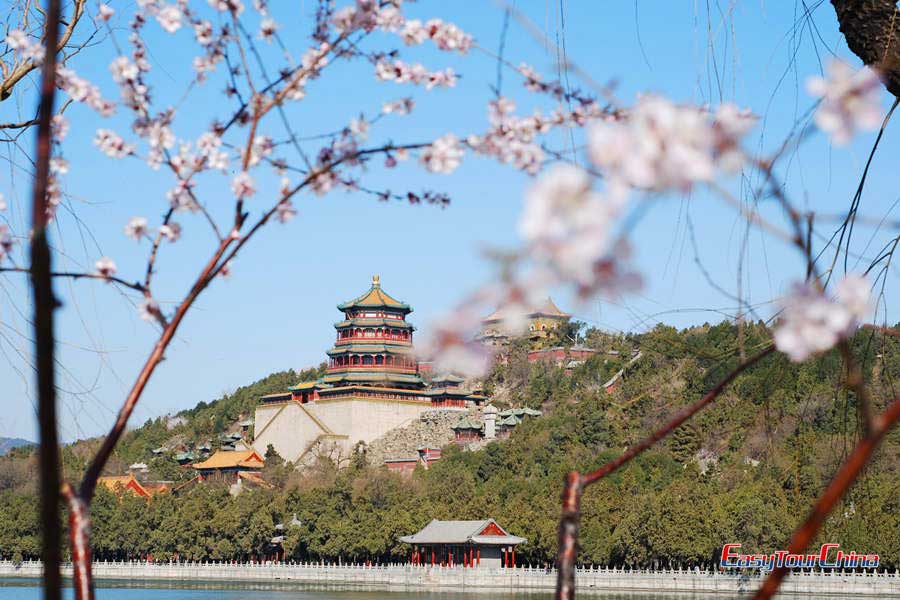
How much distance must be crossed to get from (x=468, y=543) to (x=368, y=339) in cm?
1685

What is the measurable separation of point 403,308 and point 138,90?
154ft

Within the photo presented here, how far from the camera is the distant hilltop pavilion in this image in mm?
45469

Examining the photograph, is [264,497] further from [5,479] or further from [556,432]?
[5,479]

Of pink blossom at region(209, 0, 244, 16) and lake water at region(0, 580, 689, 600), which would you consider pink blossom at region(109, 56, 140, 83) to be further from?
lake water at region(0, 580, 689, 600)

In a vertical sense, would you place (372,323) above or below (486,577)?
above

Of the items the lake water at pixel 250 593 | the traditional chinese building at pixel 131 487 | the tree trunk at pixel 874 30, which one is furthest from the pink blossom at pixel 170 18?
the traditional chinese building at pixel 131 487

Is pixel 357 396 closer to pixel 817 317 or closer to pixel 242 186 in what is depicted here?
pixel 242 186

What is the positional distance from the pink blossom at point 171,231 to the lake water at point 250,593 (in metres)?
27.7

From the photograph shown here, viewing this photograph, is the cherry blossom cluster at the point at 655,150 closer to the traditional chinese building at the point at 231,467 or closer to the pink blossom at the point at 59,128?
the pink blossom at the point at 59,128

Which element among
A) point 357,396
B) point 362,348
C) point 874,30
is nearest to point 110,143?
point 874,30

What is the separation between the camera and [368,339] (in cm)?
4797

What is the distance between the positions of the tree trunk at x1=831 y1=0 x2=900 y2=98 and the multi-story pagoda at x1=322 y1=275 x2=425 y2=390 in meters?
43.9

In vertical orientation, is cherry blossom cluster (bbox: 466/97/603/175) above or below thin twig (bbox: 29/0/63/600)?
above

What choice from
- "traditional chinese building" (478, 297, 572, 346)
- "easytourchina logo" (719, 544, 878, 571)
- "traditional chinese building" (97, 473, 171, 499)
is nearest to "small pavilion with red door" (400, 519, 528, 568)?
"easytourchina logo" (719, 544, 878, 571)
